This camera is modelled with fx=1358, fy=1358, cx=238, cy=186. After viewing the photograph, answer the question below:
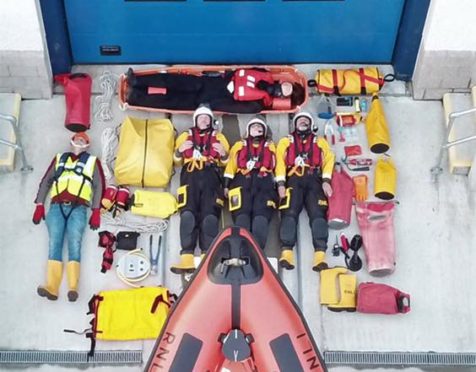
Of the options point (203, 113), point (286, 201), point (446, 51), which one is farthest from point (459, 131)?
point (203, 113)

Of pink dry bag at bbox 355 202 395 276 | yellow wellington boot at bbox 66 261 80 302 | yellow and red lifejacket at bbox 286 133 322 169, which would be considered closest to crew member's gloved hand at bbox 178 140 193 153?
yellow and red lifejacket at bbox 286 133 322 169

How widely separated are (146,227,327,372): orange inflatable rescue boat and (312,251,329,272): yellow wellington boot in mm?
977

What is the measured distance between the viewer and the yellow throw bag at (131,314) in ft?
29.4

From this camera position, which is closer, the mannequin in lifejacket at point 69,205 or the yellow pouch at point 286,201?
the mannequin in lifejacket at point 69,205

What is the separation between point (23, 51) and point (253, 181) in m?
1.87

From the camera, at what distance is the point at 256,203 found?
934 cm

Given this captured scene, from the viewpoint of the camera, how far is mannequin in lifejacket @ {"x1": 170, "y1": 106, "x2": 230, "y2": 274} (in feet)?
30.3

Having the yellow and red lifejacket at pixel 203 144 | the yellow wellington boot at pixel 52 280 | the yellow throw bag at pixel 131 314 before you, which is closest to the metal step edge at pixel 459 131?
the yellow and red lifejacket at pixel 203 144

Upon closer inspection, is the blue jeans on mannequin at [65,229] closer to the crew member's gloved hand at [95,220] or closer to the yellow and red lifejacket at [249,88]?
the crew member's gloved hand at [95,220]

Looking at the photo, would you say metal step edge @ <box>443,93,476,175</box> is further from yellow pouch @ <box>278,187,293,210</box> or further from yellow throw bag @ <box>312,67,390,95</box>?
yellow pouch @ <box>278,187,293,210</box>

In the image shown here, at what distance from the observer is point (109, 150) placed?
31.8ft

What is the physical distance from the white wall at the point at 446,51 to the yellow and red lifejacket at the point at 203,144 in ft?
5.25

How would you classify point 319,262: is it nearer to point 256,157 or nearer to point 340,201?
point 340,201

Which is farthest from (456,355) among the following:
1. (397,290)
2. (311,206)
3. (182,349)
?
(182,349)
